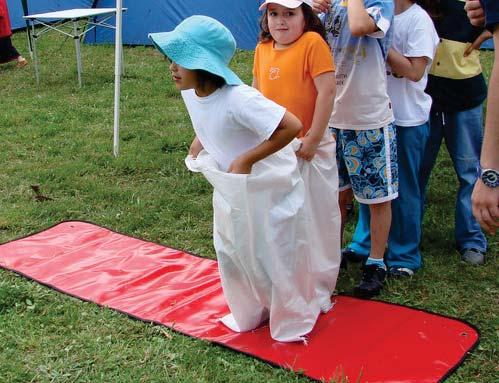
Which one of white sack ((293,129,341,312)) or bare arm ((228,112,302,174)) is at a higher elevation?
bare arm ((228,112,302,174))

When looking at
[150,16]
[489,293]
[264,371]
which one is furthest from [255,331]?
[150,16]

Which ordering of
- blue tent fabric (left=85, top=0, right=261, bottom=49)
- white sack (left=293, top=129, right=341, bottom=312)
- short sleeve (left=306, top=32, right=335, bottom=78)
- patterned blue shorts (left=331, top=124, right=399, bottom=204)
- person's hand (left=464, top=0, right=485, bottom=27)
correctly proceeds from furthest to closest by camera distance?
blue tent fabric (left=85, top=0, right=261, bottom=49)
patterned blue shorts (left=331, top=124, right=399, bottom=204)
white sack (left=293, top=129, right=341, bottom=312)
short sleeve (left=306, top=32, right=335, bottom=78)
person's hand (left=464, top=0, right=485, bottom=27)

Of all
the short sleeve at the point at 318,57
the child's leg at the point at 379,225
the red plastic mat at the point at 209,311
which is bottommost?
the red plastic mat at the point at 209,311

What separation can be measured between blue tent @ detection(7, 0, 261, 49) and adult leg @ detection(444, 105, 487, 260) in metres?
6.08

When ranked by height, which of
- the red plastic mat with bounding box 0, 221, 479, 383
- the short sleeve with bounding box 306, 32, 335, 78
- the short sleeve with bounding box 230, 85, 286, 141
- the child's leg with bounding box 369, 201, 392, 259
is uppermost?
the short sleeve with bounding box 306, 32, 335, 78

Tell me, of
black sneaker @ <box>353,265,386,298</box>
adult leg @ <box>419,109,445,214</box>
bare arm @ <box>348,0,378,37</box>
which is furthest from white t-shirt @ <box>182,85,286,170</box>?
adult leg @ <box>419,109,445,214</box>

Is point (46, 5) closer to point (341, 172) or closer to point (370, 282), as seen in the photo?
point (341, 172)

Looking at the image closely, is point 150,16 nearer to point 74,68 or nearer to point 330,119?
point 74,68

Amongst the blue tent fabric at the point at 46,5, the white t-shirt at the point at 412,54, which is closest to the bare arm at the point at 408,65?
the white t-shirt at the point at 412,54

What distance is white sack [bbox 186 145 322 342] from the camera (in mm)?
2750

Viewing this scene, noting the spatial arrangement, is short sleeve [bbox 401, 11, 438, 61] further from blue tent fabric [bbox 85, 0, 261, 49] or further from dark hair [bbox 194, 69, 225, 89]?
blue tent fabric [bbox 85, 0, 261, 49]

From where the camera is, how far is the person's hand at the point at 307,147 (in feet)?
9.68

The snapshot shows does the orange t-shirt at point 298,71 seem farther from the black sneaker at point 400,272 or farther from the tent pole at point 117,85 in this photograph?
the tent pole at point 117,85

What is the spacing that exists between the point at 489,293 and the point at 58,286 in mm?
2105
